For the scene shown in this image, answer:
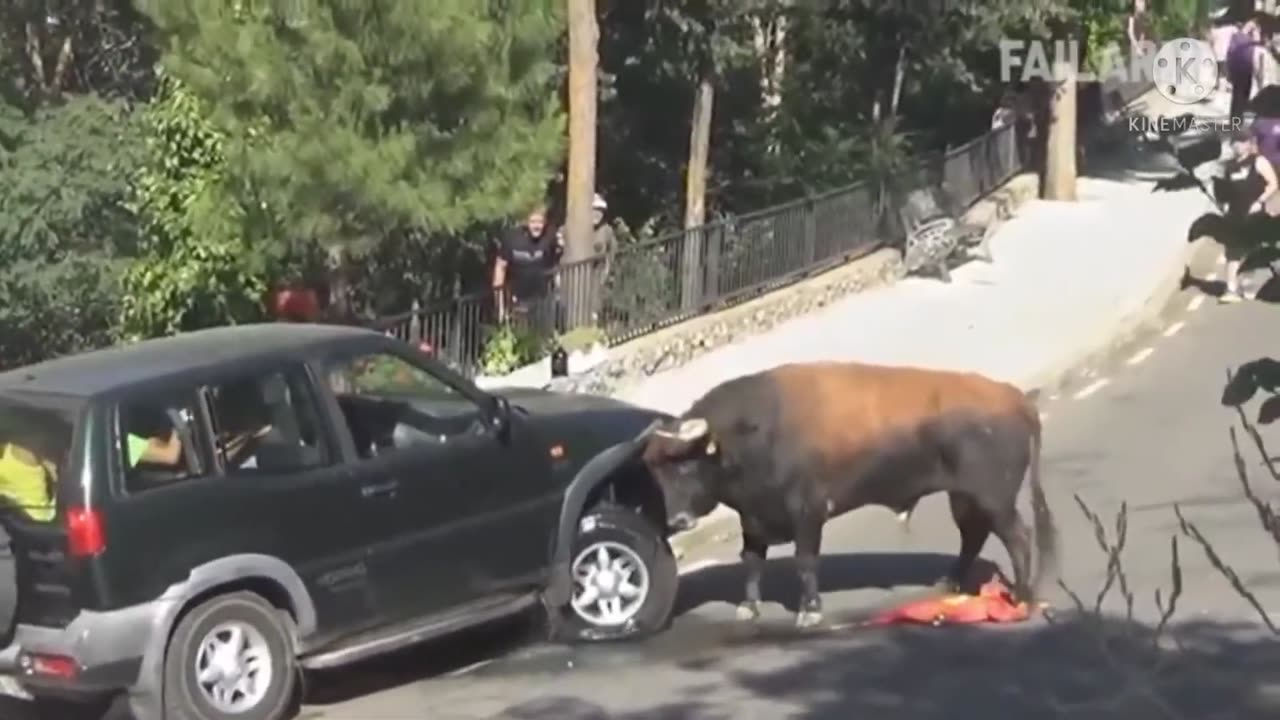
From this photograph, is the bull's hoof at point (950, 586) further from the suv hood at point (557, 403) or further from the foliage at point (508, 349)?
the foliage at point (508, 349)

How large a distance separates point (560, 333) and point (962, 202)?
30.9 ft

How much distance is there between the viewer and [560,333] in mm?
18250

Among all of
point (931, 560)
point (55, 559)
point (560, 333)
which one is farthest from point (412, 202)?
point (55, 559)

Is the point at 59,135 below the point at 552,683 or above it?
above

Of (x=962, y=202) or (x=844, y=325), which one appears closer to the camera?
(x=844, y=325)

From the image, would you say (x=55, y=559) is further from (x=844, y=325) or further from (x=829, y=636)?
(x=844, y=325)

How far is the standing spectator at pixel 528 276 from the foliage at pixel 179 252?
1979mm

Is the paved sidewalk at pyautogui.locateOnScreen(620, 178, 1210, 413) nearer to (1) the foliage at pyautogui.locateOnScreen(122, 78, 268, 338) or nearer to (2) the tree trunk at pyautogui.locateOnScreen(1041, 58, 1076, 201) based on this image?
(2) the tree trunk at pyautogui.locateOnScreen(1041, 58, 1076, 201)

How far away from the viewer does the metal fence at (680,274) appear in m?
17.5

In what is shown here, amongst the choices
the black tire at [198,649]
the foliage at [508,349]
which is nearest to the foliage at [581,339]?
the foliage at [508,349]

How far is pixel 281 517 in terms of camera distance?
945cm

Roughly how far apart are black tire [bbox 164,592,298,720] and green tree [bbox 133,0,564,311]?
591 cm

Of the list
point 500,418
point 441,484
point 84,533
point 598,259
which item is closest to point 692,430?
point 500,418

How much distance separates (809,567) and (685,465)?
29.8 inches
